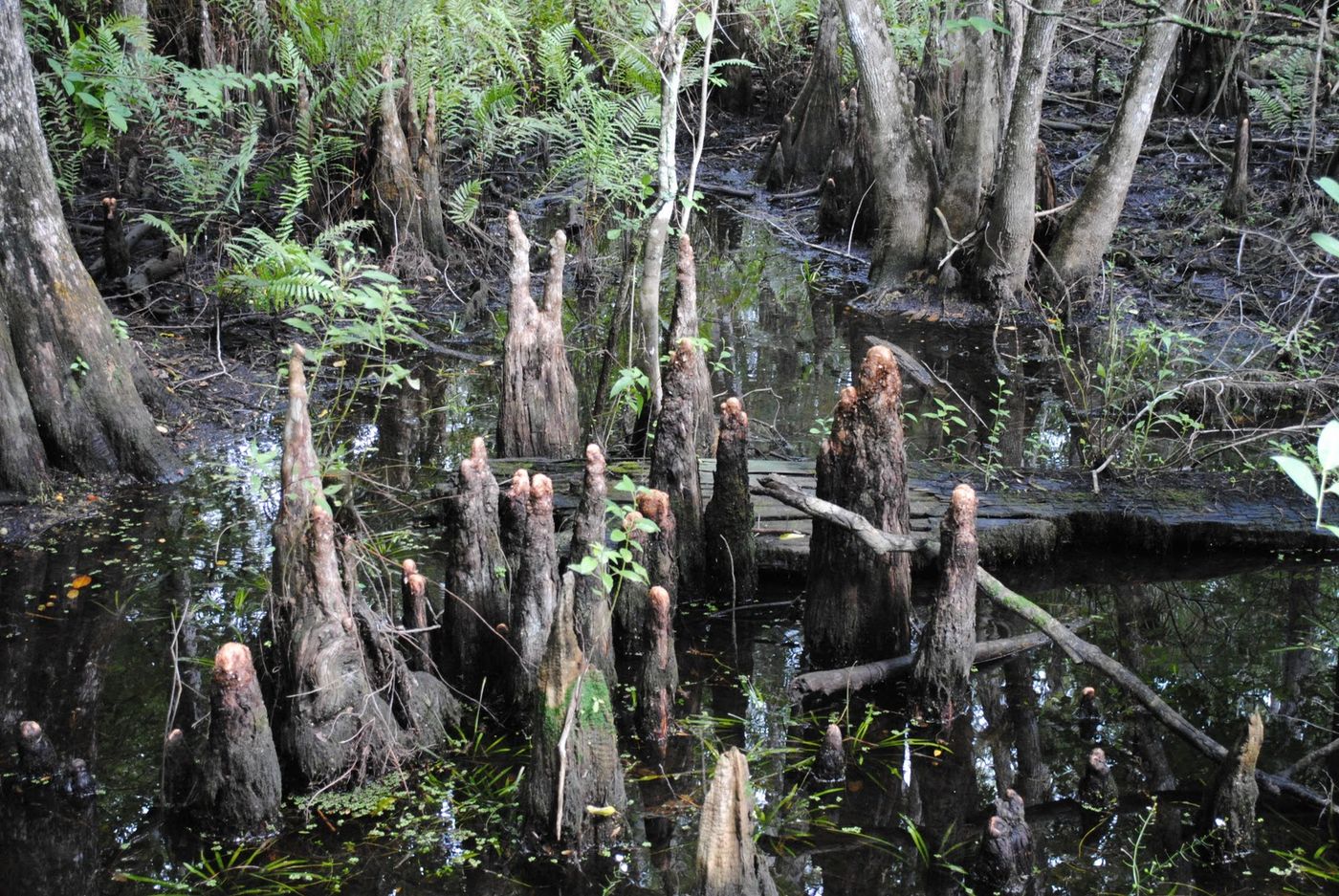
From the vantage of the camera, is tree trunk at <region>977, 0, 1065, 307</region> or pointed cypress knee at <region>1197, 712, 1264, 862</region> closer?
pointed cypress knee at <region>1197, 712, 1264, 862</region>

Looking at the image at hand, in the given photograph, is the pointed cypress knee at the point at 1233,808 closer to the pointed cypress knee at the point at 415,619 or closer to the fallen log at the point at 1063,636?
the fallen log at the point at 1063,636

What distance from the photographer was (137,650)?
4.95 metres

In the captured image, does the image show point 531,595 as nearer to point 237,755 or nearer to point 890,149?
point 237,755

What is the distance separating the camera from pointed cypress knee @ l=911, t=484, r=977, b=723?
4309mm

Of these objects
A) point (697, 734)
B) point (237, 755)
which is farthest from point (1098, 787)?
point (237, 755)

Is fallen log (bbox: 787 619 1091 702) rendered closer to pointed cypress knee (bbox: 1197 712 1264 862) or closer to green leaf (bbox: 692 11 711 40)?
pointed cypress knee (bbox: 1197 712 1264 862)

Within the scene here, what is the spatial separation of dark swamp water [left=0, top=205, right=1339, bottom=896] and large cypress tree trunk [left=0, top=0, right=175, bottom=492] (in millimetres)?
456

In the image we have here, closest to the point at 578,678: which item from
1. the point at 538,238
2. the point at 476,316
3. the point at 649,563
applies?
the point at 649,563

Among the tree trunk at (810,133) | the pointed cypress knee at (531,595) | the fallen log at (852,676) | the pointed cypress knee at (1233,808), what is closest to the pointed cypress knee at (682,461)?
the fallen log at (852,676)

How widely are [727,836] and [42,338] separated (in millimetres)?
4970

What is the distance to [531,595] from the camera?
4.27m

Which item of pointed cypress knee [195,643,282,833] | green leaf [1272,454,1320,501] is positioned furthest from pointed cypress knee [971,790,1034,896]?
green leaf [1272,454,1320,501]

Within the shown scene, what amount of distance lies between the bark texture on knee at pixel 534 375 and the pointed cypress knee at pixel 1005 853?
355 centimetres

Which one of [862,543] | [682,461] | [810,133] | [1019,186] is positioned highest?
[810,133]
